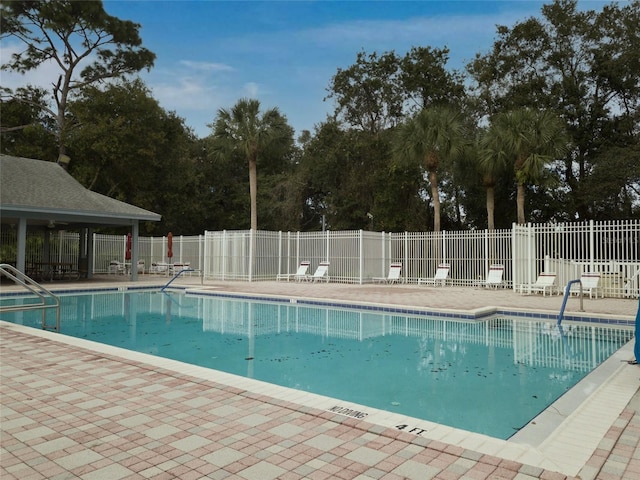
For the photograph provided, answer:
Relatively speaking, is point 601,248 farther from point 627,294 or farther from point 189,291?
point 189,291

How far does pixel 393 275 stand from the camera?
18469mm

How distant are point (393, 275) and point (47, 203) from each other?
12.3 m

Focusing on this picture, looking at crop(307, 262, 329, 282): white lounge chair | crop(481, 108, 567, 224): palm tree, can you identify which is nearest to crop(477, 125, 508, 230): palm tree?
crop(481, 108, 567, 224): palm tree

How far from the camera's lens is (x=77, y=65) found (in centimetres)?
3091

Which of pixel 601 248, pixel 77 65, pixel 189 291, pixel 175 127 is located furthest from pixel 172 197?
pixel 601 248

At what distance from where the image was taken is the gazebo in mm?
15742

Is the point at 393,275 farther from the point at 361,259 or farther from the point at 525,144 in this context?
the point at 525,144

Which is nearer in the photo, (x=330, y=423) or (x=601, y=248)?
(x=330, y=423)

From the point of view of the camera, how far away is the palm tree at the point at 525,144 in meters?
18.2

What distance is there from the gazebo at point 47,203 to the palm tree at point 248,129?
5.72 metres

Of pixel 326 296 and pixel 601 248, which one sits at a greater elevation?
pixel 601 248

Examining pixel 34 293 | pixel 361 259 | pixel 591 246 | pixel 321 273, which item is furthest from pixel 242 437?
pixel 321 273

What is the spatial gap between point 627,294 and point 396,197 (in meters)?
14.3

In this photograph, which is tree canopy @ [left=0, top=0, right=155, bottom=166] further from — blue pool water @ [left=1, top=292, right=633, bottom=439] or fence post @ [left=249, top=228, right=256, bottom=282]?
blue pool water @ [left=1, top=292, right=633, bottom=439]
